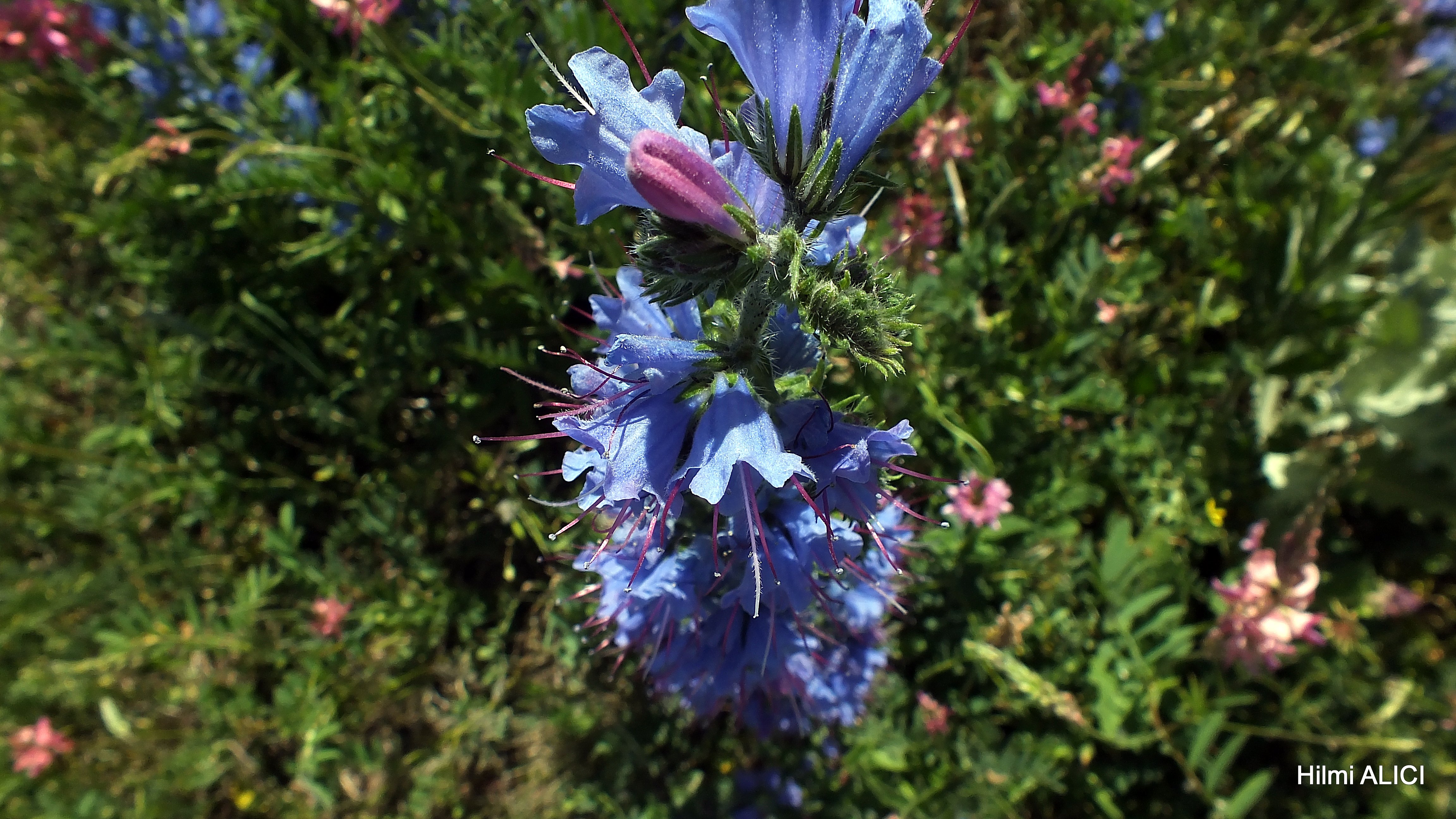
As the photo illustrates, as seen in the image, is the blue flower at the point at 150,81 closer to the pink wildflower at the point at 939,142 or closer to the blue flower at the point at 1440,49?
the pink wildflower at the point at 939,142

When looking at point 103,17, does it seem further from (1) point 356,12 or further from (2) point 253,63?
(1) point 356,12

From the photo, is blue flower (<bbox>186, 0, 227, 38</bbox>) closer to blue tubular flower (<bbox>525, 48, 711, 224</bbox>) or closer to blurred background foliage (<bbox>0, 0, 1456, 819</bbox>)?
blurred background foliage (<bbox>0, 0, 1456, 819</bbox>)

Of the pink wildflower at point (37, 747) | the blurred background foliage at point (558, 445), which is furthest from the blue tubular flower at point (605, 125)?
the pink wildflower at point (37, 747)

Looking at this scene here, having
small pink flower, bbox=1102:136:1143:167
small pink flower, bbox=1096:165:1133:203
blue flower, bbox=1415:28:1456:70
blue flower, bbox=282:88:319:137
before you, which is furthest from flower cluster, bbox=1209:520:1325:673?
blue flower, bbox=282:88:319:137

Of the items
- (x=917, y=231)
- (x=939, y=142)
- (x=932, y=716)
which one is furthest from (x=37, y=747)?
(x=939, y=142)

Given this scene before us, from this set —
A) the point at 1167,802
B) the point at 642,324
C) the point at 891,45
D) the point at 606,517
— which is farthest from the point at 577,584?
the point at 1167,802

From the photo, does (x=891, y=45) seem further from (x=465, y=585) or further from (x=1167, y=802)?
(x=1167, y=802)
